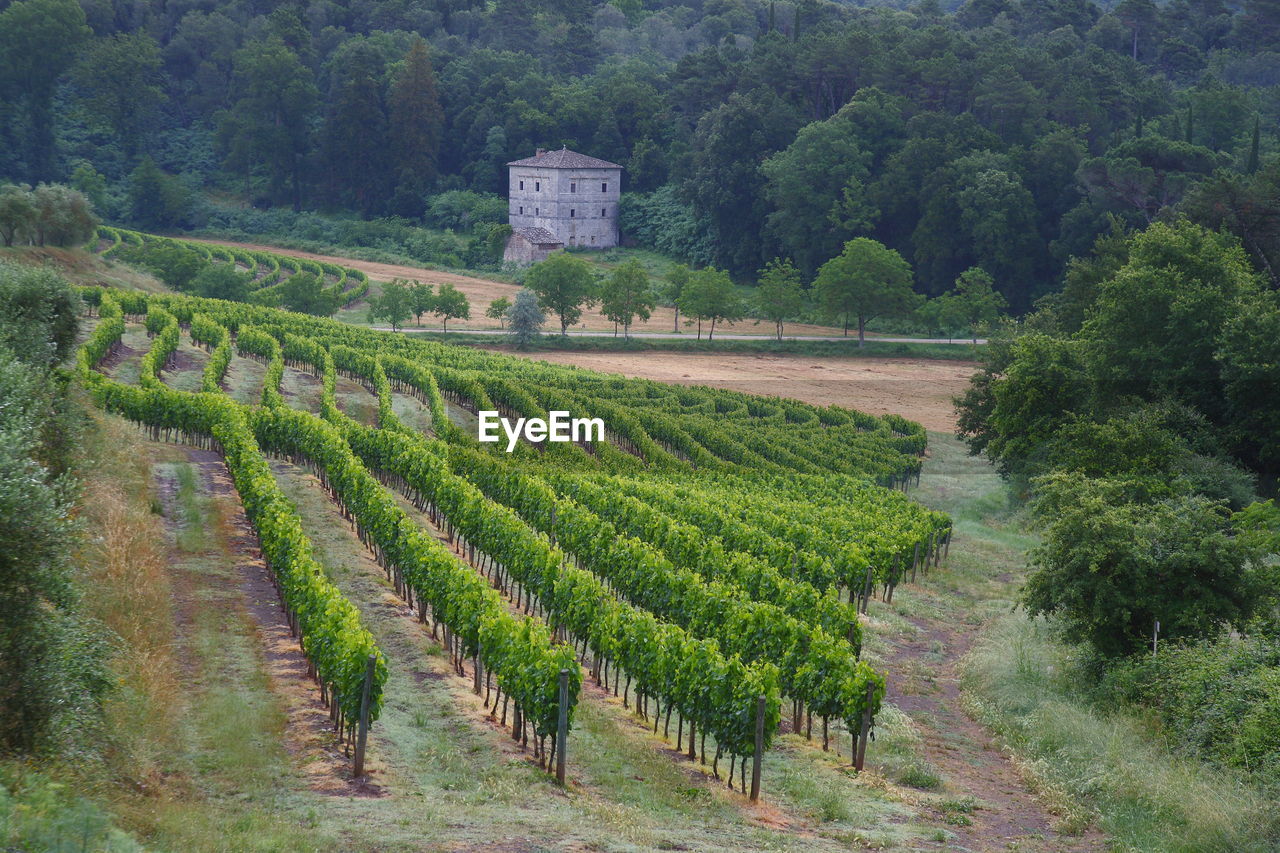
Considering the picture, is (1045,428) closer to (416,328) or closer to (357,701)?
(357,701)

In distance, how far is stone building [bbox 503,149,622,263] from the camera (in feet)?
399

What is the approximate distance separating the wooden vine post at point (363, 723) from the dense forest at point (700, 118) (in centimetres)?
8179

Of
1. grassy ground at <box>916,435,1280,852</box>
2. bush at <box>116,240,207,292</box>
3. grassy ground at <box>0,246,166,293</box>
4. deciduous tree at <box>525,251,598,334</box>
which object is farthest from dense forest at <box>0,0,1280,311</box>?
grassy ground at <box>916,435,1280,852</box>

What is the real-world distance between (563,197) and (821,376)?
164 feet

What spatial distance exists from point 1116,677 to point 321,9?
155302 millimetres

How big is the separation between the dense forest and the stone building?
12.0ft

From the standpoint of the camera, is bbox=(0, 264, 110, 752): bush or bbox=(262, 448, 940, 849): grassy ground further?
bbox=(262, 448, 940, 849): grassy ground

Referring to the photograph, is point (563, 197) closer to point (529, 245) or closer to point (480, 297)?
point (529, 245)

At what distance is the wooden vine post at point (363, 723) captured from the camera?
1898cm

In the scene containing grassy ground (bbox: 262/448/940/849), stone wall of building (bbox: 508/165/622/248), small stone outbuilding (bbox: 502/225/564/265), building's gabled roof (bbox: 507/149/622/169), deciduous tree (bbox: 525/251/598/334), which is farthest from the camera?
stone wall of building (bbox: 508/165/622/248)

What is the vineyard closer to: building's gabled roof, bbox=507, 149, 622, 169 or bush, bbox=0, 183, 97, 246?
bush, bbox=0, 183, 97, 246

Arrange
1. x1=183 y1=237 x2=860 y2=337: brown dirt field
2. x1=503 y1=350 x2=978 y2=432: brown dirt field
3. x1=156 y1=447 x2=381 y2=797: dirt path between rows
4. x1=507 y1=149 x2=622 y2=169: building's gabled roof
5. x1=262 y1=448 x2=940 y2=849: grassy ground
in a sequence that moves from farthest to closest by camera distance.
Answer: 1. x1=507 y1=149 x2=622 y2=169: building's gabled roof
2. x1=183 y1=237 x2=860 y2=337: brown dirt field
3. x1=503 y1=350 x2=978 y2=432: brown dirt field
4. x1=156 y1=447 x2=381 y2=797: dirt path between rows
5. x1=262 y1=448 x2=940 y2=849: grassy ground

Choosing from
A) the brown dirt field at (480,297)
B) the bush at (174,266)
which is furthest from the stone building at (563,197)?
the bush at (174,266)

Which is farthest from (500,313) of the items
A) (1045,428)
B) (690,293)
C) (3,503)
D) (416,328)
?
(3,503)
